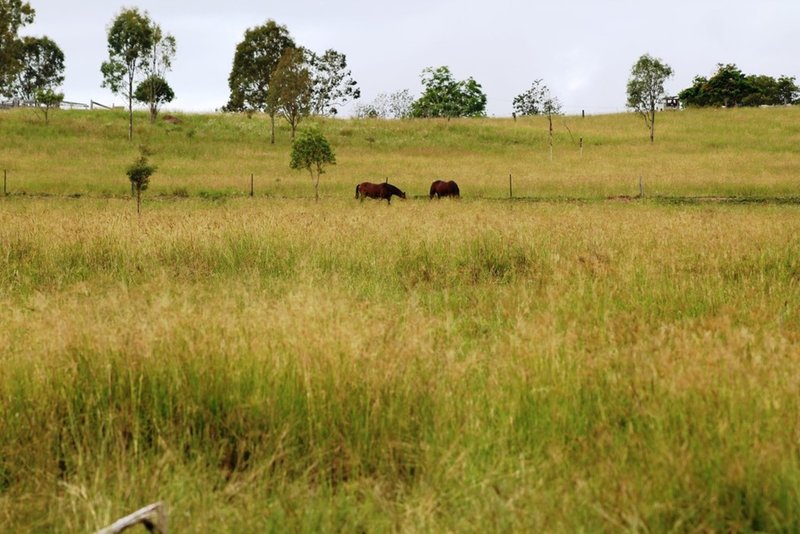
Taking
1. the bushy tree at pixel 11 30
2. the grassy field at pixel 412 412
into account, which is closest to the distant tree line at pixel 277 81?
the bushy tree at pixel 11 30

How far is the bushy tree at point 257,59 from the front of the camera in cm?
7988

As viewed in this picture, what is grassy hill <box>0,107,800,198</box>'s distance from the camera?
37.8 metres

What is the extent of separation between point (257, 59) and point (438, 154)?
31.4m

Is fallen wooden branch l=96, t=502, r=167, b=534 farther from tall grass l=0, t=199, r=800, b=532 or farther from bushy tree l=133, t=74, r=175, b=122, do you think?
bushy tree l=133, t=74, r=175, b=122

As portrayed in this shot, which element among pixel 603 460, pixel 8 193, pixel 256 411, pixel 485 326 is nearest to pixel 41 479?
pixel 256 411

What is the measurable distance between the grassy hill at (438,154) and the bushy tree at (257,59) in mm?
9074

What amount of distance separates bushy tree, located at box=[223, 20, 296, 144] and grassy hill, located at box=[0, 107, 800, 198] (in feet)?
29.8

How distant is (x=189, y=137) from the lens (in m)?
59.4

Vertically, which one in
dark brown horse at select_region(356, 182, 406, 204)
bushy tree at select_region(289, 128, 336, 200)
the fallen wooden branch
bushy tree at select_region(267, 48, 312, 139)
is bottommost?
the fallen wooden branch

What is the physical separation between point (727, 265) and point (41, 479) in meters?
8.41

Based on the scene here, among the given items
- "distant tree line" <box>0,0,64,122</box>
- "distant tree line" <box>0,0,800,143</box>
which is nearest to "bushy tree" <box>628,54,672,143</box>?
"distant tree line" <box>0,0,800,143</box>

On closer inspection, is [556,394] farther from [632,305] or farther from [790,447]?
[632,305]

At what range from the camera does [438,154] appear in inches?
2266

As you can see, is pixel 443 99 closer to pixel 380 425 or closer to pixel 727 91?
pixel 727 91
